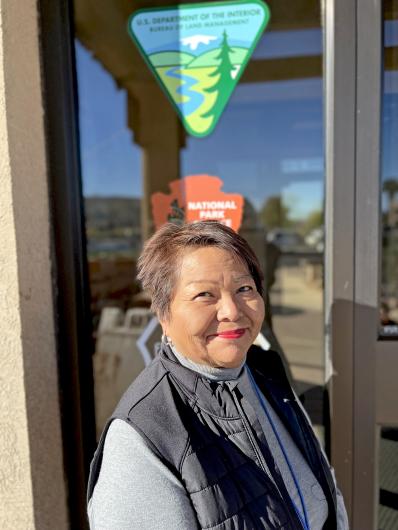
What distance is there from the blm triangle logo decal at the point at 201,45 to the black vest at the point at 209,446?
1.06 metres

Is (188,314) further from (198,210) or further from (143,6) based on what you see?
(143,6)

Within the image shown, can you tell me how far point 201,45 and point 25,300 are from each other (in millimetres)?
1097

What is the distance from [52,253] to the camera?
4.47 feet

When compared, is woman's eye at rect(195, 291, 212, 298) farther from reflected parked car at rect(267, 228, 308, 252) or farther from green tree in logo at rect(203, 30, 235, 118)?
reflected parked car at rect(267, 228, 308, 252)

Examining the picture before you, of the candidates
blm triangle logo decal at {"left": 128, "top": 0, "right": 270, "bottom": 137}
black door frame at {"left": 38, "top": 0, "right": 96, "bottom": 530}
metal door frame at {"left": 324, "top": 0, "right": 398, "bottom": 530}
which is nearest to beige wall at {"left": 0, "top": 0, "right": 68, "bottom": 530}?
black door frame at {"left": 38, "top": 0, "right": 96, "bottom": 530}

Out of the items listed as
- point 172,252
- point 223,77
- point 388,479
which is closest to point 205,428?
point 172,252

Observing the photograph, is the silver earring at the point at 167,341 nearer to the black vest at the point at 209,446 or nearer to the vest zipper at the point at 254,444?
the black vest at the point at 209,446

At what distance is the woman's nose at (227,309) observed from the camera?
0.88 metres

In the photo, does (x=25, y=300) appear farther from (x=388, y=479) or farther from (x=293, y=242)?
(x=293, y=242)

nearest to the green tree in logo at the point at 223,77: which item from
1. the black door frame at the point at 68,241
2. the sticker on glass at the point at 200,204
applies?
the sticker on glass at the point at 200,204

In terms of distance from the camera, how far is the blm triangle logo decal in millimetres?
1506

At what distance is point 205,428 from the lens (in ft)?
2.78

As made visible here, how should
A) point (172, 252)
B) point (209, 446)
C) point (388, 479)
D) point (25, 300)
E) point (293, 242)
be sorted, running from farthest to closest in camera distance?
point (293, 242) → point (388, 479) → point (25, 300) → point (172, 252) → point (209, 446)

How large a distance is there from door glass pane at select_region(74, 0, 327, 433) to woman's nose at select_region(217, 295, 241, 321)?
2.23ft
